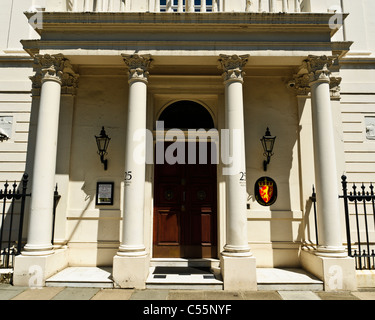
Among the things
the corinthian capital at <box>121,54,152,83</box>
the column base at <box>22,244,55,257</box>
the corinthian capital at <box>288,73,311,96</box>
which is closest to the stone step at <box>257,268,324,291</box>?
the column base at <box>22,244,55,257</box>

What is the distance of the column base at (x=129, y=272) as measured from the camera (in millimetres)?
6336

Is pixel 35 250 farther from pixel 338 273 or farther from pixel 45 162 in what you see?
pixel 338 273

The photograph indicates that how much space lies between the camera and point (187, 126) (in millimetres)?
8773

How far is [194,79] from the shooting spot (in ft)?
28.4

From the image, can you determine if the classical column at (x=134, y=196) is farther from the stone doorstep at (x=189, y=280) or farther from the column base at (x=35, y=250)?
the column base at (x=35, y=250)

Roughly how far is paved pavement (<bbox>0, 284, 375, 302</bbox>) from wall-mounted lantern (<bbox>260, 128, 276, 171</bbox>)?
3443 mm

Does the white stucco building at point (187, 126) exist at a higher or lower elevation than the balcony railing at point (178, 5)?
lower

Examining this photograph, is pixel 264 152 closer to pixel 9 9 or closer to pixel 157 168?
pixel 157 168

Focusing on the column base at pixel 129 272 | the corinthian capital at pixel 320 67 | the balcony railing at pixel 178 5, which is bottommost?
the column base at pixel 129 272

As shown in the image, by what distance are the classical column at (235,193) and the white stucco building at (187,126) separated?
0.03 meters

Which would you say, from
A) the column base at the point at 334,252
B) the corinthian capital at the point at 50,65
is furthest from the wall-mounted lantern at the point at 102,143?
the column base at the point at 334,252

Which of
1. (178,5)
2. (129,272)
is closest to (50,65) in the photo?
(178,5)

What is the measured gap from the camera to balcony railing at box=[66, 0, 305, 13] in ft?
26.0

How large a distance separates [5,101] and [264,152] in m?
8.66
